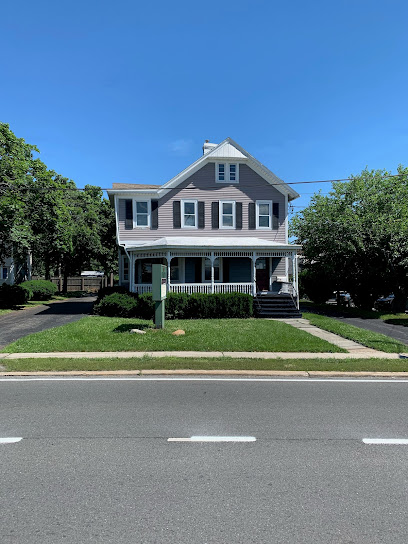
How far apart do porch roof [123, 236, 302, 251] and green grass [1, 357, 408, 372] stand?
10373 millimetres

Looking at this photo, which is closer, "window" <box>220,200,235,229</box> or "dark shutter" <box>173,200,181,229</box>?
"dark shutter" <box>173,200,181,229</box>

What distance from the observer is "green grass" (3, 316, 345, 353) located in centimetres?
1078

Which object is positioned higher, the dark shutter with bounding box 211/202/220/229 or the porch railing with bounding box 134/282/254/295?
the dark shutter with bounding box 211/202/220/229

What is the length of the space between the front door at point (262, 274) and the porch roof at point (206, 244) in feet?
4.26

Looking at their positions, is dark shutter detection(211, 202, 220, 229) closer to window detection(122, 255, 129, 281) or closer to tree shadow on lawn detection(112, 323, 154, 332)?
window detection(122, 255, 129, 281)

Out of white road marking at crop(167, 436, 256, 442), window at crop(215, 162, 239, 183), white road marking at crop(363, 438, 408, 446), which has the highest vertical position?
window at crop(215, 162, 239, 183)

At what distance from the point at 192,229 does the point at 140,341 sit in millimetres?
12148

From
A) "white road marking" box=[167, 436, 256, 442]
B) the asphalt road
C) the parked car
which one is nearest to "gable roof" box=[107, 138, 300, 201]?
the parked car

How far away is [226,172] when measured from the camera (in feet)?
75.4

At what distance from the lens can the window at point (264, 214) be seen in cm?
2306

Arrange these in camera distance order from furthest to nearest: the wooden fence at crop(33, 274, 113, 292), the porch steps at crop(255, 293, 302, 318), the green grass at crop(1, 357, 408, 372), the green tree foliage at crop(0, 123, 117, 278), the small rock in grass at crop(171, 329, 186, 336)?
the wooden fence at crop(33, 274, 113, 292)
the green tree foliage at crop(0, 123, 117, 278)
the porch steps at crop(255, 293, 302, 318)
the small rock in grass at crop(171, 329, 186, 336)
the green grass at crop(1, 357, 408, 372)

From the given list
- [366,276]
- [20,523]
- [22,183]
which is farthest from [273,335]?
[22,183]

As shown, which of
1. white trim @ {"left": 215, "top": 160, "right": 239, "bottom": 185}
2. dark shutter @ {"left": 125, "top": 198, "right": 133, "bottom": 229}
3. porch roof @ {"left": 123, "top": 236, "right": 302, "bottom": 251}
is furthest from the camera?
white trim @ {"left": 215, "top": 160, "right": 239, "bottom": 185}

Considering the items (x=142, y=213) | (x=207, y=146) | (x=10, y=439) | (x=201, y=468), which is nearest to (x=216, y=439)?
(x=201, y=468)
